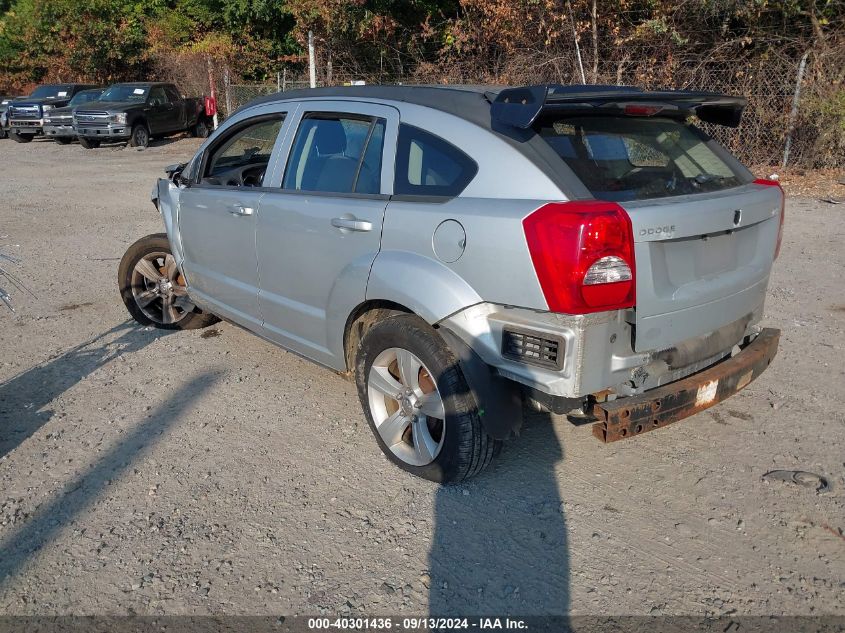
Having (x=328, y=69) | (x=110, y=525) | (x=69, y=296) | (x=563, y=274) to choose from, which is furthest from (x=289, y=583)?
(x=328, y=69)

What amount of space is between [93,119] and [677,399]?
21440 millimetres

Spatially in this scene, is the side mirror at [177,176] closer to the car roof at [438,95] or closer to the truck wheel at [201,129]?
the car roof at [438,95]

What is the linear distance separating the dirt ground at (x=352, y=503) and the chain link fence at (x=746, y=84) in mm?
7971

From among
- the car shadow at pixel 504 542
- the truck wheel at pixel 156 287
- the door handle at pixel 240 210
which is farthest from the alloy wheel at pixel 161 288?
the car shadow at pixel 504 542

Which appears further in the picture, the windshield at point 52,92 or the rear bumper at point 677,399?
the windshield at point 52,92

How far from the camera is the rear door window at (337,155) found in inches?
149

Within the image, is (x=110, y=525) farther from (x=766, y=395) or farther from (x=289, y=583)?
(x=766, y=395)

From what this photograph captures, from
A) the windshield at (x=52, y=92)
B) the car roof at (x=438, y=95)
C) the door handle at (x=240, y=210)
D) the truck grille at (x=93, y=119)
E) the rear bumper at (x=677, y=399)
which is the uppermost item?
the car roof at (x=438, y=95)

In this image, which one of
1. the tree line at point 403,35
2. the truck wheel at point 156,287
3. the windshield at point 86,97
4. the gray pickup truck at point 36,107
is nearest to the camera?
the truck wheel at point 156,287

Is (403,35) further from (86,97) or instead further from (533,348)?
(533,348)

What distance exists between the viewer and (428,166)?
11.5 feet

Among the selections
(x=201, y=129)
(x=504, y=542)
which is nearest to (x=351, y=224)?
(x=504, y=542)

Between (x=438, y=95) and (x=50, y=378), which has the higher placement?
(x=438, y=95)

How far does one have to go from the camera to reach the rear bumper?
3084 millimetres
